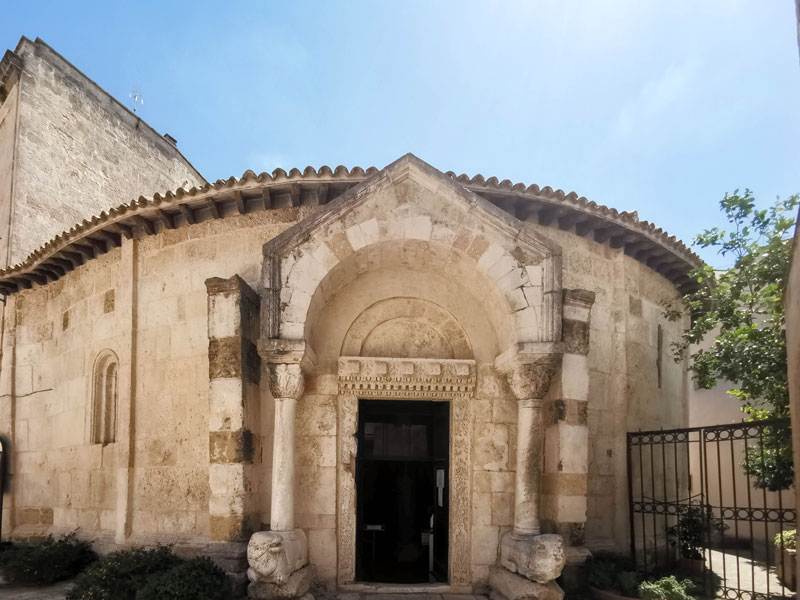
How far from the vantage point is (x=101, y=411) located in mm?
9891

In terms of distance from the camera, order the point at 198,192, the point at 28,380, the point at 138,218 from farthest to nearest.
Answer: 1. the point at 28,380
2. the point at 138,218
3. the point at 198,192

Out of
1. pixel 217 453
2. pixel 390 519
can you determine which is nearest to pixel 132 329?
pixel 217 453

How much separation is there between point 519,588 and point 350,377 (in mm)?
3113

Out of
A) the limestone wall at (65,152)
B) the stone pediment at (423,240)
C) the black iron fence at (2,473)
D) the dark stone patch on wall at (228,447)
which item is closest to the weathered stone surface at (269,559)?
the dark stone patch on wall at (228,447)

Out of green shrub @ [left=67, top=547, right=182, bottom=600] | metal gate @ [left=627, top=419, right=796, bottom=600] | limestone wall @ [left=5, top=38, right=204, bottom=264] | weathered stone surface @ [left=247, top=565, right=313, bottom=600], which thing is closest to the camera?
weathered stone surface @ [left=247, top=565, right=313, bottom=600]

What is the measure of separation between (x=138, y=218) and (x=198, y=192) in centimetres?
A: 131

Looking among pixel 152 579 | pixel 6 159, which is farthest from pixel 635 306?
pixel 6 159

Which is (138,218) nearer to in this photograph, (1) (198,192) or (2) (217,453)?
(1) (198,192)

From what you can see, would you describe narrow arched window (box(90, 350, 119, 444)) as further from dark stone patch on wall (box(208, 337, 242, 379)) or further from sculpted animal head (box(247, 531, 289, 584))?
sculpted animal head (box(247, 531, 289, 584))

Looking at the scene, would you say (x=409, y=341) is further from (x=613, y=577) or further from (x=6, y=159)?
(x=6, y=159)

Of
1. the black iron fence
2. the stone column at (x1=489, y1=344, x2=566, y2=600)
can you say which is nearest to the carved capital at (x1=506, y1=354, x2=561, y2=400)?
the stone column at (x1=489, y1=344, x2=566, y2=600)

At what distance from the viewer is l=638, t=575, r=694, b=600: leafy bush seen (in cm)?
684

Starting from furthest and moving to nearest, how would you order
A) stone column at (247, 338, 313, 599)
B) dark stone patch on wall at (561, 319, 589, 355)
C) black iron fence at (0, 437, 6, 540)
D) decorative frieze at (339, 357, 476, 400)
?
black iron fence at (0, 437, 6, 540), decorative frieze at (339, 357, 476, 400), dark stone patch on wall at (561, 319, 589, 355), stone column at (247, 338, 313, 599)

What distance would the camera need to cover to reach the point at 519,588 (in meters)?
6.58
